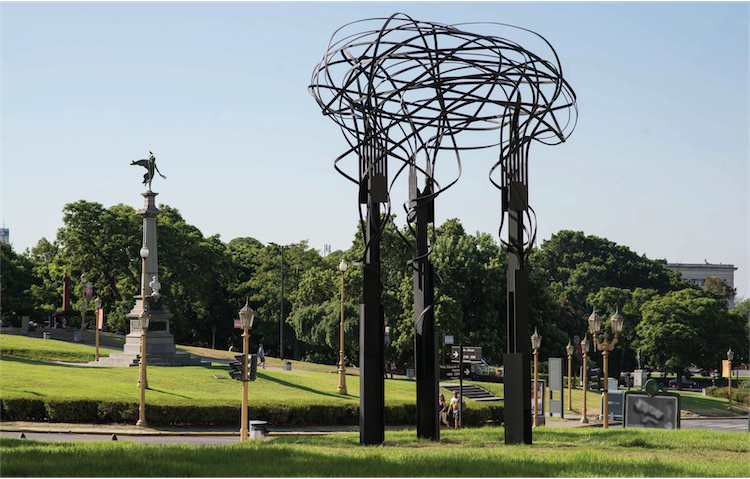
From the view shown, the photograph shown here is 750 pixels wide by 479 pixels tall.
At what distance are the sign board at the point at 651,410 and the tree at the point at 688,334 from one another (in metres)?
54.0

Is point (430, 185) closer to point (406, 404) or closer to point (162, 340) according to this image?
point (406, 404)

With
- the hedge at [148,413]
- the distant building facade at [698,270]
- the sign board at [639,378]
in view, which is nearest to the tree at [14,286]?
the hedge at [148,413]

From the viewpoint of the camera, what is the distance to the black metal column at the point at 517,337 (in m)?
14.9

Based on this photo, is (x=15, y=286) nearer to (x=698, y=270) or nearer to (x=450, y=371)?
(x=450, y=371)

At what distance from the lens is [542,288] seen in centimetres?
5984

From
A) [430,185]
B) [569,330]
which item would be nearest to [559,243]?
[569,330]

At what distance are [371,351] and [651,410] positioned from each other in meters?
9.91

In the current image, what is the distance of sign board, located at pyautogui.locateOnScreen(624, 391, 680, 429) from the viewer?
20.3 metres

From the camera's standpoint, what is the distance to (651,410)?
20.5 metres

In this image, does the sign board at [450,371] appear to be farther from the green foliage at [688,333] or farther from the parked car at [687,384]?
the parked car at [687,384]

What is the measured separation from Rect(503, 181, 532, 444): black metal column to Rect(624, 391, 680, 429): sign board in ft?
21.9

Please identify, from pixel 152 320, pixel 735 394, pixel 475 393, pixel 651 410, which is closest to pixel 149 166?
pixel 152 320

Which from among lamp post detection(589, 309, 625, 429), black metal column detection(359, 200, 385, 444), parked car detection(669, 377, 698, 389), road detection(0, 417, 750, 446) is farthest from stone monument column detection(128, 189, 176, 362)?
parked car detection(669, 377, 698, 389)

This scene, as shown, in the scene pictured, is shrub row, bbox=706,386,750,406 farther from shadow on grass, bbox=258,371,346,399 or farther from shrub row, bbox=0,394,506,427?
shrub row, bbox=0,394,506,427
